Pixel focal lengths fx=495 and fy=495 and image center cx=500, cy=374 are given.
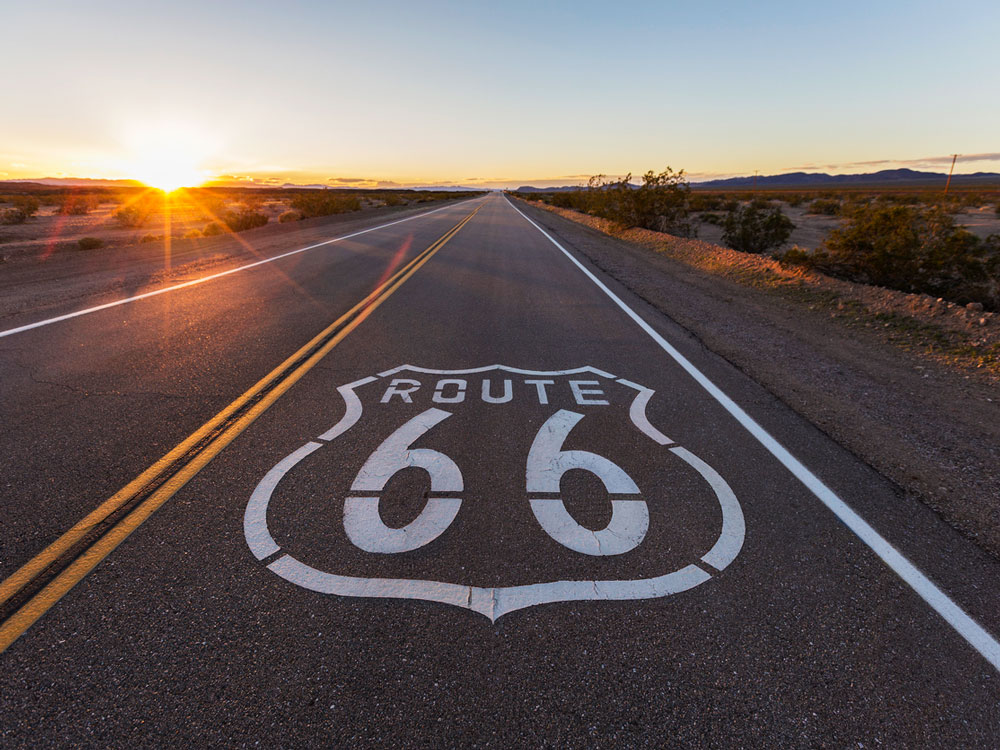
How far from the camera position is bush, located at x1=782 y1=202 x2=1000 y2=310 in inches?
331

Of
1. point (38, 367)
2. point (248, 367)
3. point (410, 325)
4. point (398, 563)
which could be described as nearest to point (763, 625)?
point (398, 563)

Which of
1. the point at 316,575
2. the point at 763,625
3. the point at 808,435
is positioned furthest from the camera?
the point at 808,435

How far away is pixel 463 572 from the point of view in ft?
8.13

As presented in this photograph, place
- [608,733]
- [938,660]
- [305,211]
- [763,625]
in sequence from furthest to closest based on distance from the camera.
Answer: [305,211] → [763,625] → [938,660] → [608,733]

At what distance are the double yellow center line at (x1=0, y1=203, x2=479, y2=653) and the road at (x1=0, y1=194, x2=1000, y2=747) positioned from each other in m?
0.02

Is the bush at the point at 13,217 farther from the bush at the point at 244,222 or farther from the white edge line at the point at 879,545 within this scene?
the white edge line at the point at 879,545

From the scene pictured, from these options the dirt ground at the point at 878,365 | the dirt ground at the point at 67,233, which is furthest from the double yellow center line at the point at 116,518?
the dirt ground at the point at 67,233

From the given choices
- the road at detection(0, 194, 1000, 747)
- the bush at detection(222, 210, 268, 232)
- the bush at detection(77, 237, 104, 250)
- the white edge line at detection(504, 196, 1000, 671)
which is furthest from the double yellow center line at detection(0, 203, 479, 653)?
the bush at detection(222, 210, 268, 232)

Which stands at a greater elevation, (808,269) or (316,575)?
(808,269)

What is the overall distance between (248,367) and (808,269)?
1080 cm

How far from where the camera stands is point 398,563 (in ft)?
8.26

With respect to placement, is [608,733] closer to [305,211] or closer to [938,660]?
[938,660]

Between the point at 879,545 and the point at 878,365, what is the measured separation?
402cm

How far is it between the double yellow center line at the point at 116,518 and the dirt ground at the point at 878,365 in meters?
4.55
